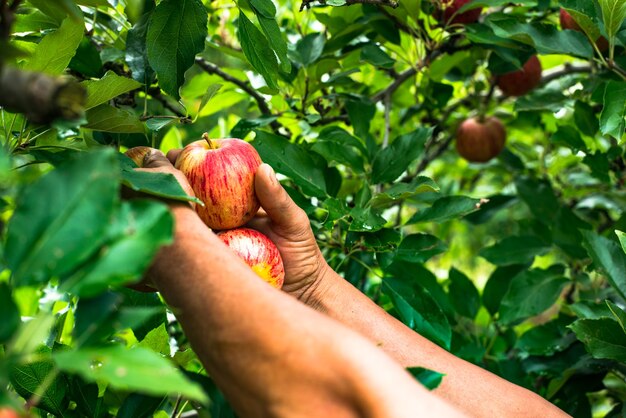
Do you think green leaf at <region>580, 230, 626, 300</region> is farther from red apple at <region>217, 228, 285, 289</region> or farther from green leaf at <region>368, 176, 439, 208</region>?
red apple at <region>217, 228, 285, 289</region>

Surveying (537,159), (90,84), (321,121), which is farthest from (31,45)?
(537,159)

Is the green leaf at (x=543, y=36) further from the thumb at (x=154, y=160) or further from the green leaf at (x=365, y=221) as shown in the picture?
the thumb at (x=154, y=160)

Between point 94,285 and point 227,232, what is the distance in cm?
62

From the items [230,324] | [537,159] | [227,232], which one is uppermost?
[230,324]

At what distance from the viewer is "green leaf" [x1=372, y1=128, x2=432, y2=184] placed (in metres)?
1.55

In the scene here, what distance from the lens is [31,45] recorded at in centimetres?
128

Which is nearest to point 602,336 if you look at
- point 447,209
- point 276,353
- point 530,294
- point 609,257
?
point 609,257

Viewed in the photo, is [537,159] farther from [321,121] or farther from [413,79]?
[321,121]

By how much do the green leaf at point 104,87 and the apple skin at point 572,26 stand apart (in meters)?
1.14

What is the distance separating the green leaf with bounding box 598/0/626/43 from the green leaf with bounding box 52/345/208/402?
46.7 inches

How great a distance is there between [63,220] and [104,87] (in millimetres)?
522

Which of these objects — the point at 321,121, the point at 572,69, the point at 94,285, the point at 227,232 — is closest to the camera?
the point at 94,285

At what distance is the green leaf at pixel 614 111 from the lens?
4.60 ft

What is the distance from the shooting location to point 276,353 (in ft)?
2.33
